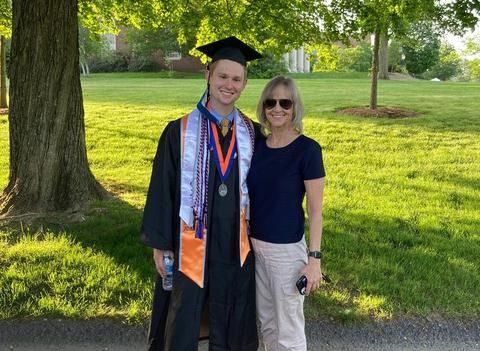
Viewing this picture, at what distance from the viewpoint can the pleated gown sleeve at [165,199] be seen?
9.17ft

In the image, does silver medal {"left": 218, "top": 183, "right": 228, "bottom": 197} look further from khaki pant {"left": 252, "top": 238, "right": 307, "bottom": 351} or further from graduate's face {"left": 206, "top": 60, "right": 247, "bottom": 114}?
graduate's face {"left": 206, "top": 60, "right": 247, "bottom": 114}

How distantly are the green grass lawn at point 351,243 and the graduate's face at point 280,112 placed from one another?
182 cm

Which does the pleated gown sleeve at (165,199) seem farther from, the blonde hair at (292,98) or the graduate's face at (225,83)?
the blonde hair at (292,98)

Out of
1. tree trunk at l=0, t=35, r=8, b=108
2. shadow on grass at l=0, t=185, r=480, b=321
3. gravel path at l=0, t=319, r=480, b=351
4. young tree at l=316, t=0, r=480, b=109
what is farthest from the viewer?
tree trunk at l=0, t=35, r=8, b=108

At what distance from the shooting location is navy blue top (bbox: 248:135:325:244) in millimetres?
2672

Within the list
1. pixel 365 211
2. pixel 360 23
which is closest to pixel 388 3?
pixel 360 23

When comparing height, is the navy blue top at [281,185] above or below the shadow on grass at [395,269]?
above

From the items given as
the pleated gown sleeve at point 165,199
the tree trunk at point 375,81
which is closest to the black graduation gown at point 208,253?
the pleated gown sleeve at point 165,199

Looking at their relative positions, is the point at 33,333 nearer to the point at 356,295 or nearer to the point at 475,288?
the point at 356,295

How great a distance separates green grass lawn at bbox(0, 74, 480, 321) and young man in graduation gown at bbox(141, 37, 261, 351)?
3.75 ft

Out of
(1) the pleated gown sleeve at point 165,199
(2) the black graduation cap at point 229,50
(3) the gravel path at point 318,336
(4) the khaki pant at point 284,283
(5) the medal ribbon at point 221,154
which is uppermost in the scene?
(2) the black graduation cap at point 229,50

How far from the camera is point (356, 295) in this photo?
4273mm

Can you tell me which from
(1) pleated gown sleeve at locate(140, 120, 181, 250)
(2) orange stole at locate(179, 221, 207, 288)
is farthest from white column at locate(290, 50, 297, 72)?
(2) orange stole at locate(179, 221, 207, 288)

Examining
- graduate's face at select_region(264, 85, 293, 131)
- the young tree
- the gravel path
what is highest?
the young tree
